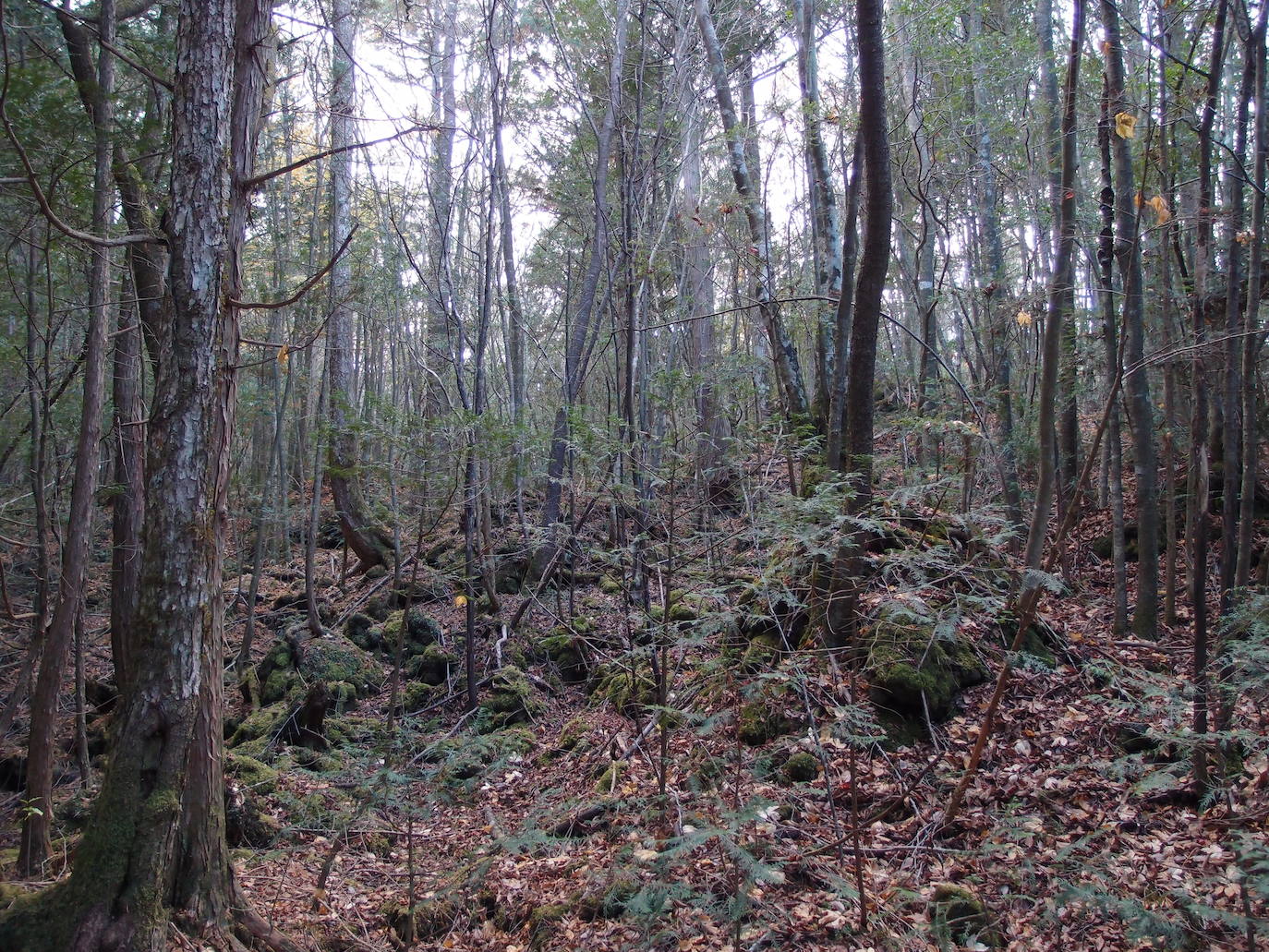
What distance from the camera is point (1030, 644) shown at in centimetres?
538

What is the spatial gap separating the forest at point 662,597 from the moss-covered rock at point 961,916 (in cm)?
3

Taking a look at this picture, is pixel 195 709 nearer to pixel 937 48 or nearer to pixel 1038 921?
pixel 1038 921

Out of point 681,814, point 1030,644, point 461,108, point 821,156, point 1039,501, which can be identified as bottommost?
point 681,814

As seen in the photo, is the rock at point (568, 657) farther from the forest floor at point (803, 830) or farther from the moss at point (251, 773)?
the moss at point (251, 773)

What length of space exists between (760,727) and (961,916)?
195cm

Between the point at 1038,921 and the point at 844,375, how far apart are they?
156 inches

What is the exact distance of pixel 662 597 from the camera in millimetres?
6820

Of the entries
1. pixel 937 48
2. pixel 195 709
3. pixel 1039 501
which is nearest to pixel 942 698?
pixel 1039 501

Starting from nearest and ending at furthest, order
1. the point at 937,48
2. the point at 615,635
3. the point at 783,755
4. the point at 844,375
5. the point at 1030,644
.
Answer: the point at 783,755 → the point at 1030,644 → the point at 844,375 → the point at 615,635 → the point at 937,48

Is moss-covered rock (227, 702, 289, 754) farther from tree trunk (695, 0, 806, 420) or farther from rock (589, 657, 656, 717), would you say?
tree trunk (695, 0, 806, 420)

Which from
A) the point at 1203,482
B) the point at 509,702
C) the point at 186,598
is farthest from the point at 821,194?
Result: the point at 186,598

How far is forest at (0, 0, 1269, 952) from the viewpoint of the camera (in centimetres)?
349

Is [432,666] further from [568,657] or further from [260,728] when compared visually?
[260,728]

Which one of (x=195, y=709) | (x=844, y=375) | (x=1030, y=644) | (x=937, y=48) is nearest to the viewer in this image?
(x=195, y=709)
